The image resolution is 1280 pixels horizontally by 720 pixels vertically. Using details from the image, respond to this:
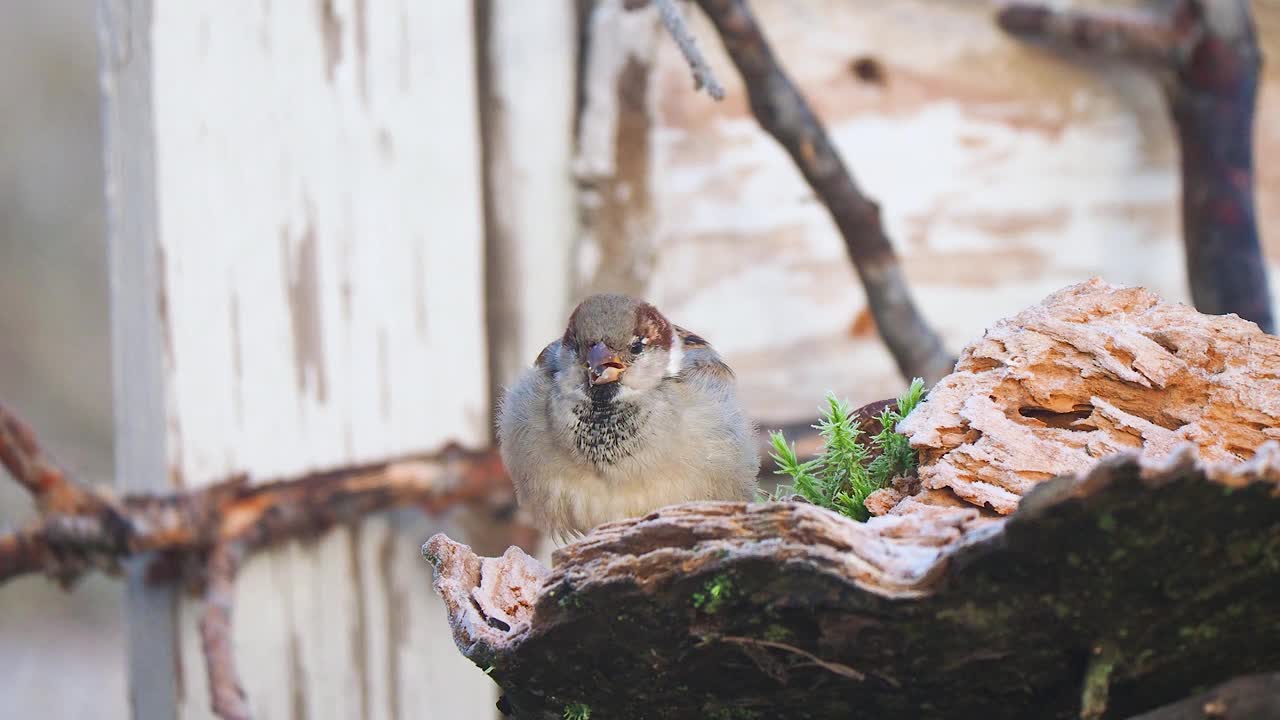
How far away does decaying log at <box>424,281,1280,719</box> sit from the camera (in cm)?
76

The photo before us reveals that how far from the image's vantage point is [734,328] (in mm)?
2795

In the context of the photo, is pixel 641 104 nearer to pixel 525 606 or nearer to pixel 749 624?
pixel 525 606

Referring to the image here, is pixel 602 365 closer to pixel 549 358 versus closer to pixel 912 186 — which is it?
pixel 549 358

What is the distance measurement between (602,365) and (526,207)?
0.76m

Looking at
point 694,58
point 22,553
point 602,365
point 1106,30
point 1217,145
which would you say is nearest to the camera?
point 694,58

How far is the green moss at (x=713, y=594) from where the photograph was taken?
88cm

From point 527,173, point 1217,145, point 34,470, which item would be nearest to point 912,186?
point 1217,145

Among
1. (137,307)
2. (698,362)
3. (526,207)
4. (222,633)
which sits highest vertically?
(526,207)

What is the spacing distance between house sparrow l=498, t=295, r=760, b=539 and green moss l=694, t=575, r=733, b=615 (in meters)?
0.95

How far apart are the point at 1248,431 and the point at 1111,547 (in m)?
0.44

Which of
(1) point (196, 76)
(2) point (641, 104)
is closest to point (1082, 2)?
(2) point (641, 104)

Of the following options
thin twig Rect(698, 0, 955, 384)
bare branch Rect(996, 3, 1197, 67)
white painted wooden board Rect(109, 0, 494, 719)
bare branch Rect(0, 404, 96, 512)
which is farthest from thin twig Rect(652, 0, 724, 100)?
bare branch Rect(996, 3, 1197, 67)

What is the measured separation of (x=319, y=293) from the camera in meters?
2.21

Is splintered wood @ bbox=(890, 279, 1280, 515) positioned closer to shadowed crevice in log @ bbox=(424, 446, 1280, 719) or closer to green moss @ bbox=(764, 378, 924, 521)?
green moss @ bbox=(764, 378, 924, 521)
